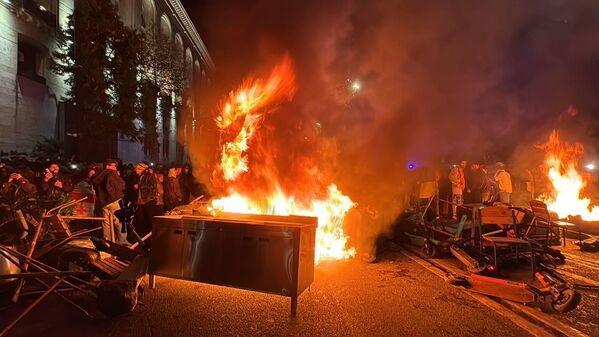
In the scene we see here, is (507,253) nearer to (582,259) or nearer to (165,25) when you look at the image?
(582,259)

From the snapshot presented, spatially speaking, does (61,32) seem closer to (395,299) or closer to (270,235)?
(270,235)

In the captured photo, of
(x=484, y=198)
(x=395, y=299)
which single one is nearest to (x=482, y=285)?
(x=395, y=299)

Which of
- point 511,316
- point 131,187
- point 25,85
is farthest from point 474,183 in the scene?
point 25,85

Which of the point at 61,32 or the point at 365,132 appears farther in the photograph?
the point at 61,32

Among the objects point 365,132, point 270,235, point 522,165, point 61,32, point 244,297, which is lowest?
point 244,297

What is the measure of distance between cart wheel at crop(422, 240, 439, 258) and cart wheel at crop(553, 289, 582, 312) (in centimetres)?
294

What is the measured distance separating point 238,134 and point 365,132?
3.90 metres

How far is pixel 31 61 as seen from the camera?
16.3m

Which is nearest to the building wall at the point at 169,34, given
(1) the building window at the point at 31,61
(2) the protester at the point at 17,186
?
(1) the building window at the point at 31,61

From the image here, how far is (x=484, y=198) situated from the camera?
31.7 feet

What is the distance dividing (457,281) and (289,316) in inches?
112

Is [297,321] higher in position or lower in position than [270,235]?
lower

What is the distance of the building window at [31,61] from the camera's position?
623 inches

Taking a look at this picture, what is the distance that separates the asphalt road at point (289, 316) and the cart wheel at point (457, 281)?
3.8 inches
